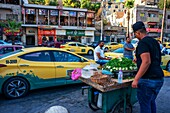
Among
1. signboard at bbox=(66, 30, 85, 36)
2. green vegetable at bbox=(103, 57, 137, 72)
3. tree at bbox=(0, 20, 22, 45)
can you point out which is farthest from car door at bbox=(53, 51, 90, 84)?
signboard at bbox=(66, 30, 85, 36)

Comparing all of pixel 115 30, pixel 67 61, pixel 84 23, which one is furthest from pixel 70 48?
pixel 115 30

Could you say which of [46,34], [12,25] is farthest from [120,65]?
[46,34]

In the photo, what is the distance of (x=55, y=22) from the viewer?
40844 millimetres

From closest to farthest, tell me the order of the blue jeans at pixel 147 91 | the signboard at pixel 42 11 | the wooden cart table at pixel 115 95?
1. the blue jeans at pixel 147 91
2. the wooden cart table at pixel 115 95
3. the signboard at pixel 42 11

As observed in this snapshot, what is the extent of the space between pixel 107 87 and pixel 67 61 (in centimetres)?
323

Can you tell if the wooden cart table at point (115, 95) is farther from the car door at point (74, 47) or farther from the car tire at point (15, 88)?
the car door at point (74, 47)

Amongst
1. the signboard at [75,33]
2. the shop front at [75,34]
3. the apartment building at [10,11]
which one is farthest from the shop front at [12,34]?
the shop front at [75,34]

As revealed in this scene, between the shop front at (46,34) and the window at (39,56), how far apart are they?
33.8 m

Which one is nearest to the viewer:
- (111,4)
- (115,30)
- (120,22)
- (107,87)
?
(107,87)

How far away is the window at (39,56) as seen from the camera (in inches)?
225

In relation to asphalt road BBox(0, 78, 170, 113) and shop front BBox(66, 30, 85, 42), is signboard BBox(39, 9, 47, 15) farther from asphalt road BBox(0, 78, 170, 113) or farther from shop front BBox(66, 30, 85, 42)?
asphalt road BBox(0, 78, 170, 113)

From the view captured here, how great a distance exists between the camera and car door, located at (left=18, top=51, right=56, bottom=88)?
Result: 557 centimetres

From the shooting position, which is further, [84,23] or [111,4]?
[111,4]

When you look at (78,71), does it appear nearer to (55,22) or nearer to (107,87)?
(107,87)
